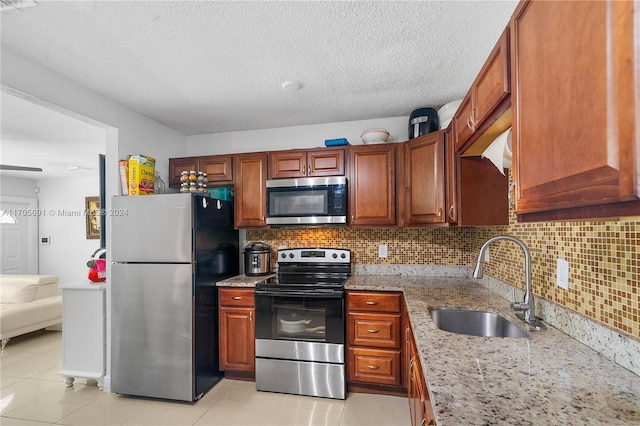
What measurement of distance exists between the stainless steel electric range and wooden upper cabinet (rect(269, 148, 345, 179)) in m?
1.00

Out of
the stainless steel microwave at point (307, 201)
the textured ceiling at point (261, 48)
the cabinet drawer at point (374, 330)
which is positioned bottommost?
the cabinet drawer at point (374, 330)

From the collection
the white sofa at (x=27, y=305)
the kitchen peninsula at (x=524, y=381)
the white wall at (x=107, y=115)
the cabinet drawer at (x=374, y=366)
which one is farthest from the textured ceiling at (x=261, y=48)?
the white sofa at (x=27, y=305)

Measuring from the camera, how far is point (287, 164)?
2.87m

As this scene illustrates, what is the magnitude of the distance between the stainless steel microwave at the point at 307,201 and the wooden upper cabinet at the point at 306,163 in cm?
11

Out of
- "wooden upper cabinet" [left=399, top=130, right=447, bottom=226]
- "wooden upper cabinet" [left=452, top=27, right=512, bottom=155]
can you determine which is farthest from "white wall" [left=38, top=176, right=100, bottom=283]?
"wooden upper cabinet" [left=452, top=27, right=512, bottom=155]

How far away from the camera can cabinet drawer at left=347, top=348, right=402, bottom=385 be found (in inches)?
92.2

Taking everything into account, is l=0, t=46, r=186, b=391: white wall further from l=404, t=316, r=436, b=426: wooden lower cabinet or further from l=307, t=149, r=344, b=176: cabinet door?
l=404, t=316, r=436, b=426: wooden lower cabinet

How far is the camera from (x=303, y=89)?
2.36 metres

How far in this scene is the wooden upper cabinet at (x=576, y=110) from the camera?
0.52m

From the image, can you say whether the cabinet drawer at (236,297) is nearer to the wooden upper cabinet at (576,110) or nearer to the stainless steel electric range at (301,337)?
the stainless steel electric range at (301,337)

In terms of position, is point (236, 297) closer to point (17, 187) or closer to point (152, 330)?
point (152, 330)

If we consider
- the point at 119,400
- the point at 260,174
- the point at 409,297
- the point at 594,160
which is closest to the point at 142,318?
the point at 119,400

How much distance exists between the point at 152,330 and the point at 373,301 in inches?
70.0

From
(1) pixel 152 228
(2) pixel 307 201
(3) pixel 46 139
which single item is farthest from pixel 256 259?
(3) pixel 46 139
